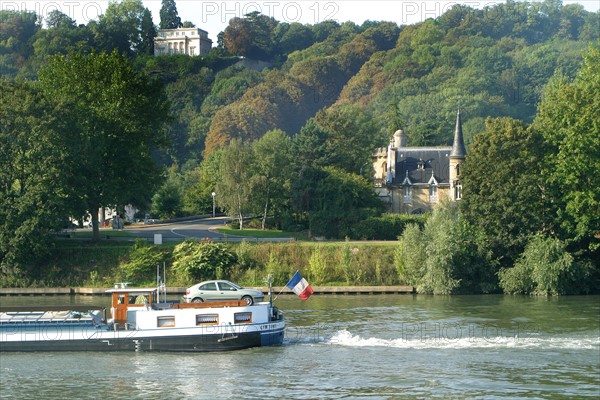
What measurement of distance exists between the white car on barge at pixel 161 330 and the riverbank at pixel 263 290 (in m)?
21.2

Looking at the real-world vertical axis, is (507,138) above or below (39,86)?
below

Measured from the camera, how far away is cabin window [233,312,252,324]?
5412 cm

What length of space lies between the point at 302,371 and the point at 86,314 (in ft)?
45.8

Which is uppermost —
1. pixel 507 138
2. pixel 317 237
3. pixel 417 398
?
pixel 507 138

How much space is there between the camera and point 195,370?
161 feet

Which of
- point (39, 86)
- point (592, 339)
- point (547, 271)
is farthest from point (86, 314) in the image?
point (39, 86)

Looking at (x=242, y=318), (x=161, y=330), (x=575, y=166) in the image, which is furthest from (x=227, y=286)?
(x=575, y=166)

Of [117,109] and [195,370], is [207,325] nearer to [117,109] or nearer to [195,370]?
[195,370]

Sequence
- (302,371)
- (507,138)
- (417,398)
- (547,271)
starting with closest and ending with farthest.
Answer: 1. (417,398)
2. (302,371)
3. (547,271)
4. (507,138)

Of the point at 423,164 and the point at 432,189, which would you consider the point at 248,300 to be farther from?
the point at 423,164

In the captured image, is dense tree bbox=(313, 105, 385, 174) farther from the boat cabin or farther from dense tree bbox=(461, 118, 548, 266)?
the boat cabin

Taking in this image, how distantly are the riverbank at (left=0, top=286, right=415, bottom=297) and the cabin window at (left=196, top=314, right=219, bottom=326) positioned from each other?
21.4 m

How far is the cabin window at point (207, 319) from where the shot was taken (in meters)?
54.2

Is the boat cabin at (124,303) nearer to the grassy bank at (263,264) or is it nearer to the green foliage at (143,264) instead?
the grassy bank at (263,264)
